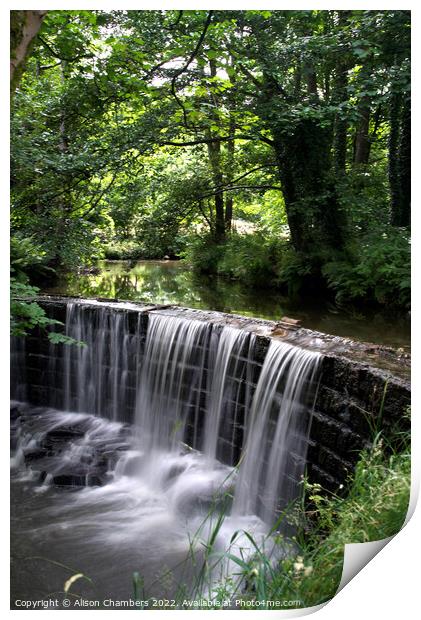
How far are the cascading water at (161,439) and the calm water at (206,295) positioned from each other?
483 millimetres

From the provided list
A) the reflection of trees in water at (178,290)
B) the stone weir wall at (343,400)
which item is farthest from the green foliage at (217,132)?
the reflection of trees in water at (178,290)

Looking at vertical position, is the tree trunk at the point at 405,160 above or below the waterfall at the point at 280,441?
above

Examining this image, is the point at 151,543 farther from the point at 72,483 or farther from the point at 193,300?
the point at 193,300

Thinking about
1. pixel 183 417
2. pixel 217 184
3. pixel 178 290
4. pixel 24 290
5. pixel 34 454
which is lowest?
pixel 34 454

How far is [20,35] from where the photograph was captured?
2129 mm

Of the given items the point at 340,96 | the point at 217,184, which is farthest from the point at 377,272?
the point at 217,184

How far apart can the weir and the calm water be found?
367 millimetres

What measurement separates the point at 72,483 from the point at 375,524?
8.85 ft

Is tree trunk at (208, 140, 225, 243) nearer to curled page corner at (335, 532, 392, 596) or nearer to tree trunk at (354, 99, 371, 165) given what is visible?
tree trunk at (354, 99, 371, 165)

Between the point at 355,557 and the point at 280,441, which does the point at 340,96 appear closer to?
the point at 280,441

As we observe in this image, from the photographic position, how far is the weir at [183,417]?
326 centimetres

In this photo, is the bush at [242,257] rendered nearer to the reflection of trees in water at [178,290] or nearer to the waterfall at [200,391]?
the reflection of trees in water at [178,290]

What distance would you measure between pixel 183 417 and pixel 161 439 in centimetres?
31
